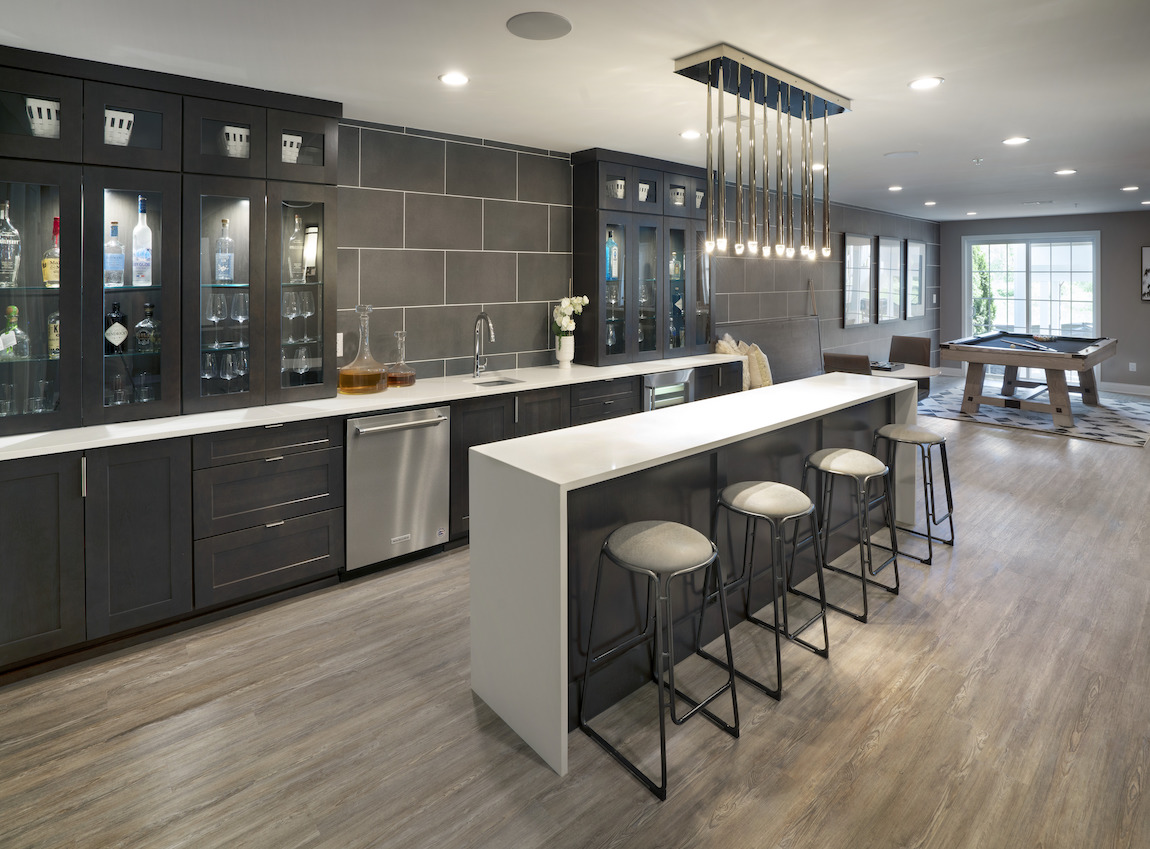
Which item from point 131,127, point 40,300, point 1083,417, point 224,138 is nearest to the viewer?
point 40,300

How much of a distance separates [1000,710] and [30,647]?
3.61 m

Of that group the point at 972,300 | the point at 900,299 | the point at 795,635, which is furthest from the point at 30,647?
the point at 972,300

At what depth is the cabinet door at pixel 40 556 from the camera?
8.42 ft

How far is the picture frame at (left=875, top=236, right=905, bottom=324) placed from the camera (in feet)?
30.5

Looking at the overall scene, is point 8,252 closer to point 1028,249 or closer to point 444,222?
point 444,222

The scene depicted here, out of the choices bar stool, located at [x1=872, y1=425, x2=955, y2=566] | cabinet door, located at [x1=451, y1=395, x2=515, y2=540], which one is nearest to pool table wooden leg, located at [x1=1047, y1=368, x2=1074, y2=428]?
bar stool, located at [x1=872, y1=425, x2=955, y2=566]

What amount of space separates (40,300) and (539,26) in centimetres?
228

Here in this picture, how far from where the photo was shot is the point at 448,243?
443 centimetres

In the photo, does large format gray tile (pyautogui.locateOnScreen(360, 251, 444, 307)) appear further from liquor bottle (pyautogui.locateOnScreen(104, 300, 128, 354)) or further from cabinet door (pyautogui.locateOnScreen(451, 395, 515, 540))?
liquor bottle (pyautogui.locateOnScreen(104, 300, 128, 354))

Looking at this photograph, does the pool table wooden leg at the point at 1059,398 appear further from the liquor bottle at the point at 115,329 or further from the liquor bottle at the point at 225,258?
the liquor bottle at the point at 115,329

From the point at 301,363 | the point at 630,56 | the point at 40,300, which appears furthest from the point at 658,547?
the point at 40,300

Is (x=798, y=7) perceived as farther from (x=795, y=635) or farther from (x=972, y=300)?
(x=972, y=300)

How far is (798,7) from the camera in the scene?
243 centimetres

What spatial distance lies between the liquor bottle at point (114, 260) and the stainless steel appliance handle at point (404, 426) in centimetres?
119
